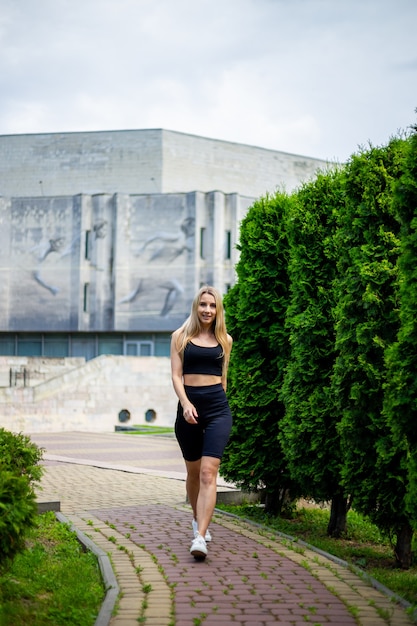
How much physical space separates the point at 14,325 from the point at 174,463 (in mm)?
33404

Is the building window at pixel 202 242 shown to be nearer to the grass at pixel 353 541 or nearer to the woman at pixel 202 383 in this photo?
the grass at pixel 353 541

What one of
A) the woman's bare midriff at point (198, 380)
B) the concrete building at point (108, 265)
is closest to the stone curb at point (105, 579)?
the woman's bare midriff at point (198, 380)

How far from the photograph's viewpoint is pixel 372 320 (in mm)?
7457

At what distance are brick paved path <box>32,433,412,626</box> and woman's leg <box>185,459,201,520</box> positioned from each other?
0.42 m

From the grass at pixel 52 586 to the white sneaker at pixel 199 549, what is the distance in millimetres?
785

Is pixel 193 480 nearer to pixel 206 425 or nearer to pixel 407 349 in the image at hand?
pixel 206 425

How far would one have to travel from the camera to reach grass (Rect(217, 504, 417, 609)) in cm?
670

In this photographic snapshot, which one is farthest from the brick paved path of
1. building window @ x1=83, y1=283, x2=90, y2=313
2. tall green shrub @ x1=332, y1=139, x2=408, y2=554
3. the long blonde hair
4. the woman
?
building window @ x1=83, y1=283, x2=90, y2=313

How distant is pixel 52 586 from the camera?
20.2 feet

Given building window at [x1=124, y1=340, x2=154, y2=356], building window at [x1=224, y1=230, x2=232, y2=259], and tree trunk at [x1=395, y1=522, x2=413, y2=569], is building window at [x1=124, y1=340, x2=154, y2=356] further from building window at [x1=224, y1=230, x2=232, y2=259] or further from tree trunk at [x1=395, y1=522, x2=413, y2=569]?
tree trunk at [x1=395, y1=522, x2=413, y2=569]

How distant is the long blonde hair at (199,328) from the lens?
754 centimetres

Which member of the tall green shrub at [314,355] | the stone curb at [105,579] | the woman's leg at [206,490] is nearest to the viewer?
the stone curb at [105,579]

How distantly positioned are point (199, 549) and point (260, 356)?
343 cm

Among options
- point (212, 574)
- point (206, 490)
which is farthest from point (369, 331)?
point (212, 574)
